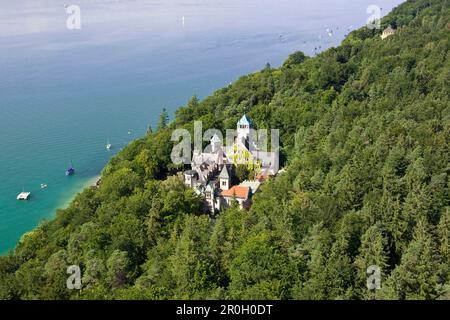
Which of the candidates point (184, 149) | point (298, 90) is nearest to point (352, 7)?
point (298, 90)

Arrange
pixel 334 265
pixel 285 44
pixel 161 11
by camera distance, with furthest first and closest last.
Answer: pixel 161 11 < pixel 285 44 < pixel 334 265

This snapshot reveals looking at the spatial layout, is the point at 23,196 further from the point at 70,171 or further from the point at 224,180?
the point at 224,180

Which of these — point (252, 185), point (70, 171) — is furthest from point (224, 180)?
point (70, 171)

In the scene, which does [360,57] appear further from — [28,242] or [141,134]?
[28,242]

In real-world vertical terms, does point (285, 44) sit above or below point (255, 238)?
above

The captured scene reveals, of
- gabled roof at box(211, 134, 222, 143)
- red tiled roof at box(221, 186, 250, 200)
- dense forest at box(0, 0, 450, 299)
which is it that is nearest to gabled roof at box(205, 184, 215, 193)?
red tiled roof at box(221, 186, 250, 200)

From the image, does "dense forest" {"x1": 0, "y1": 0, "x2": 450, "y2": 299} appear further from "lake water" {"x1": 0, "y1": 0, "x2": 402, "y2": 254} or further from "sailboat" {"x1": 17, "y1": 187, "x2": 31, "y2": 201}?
"lake water" {"x1": 0, "y1": 0, "x2": 402, "y2": 254}
